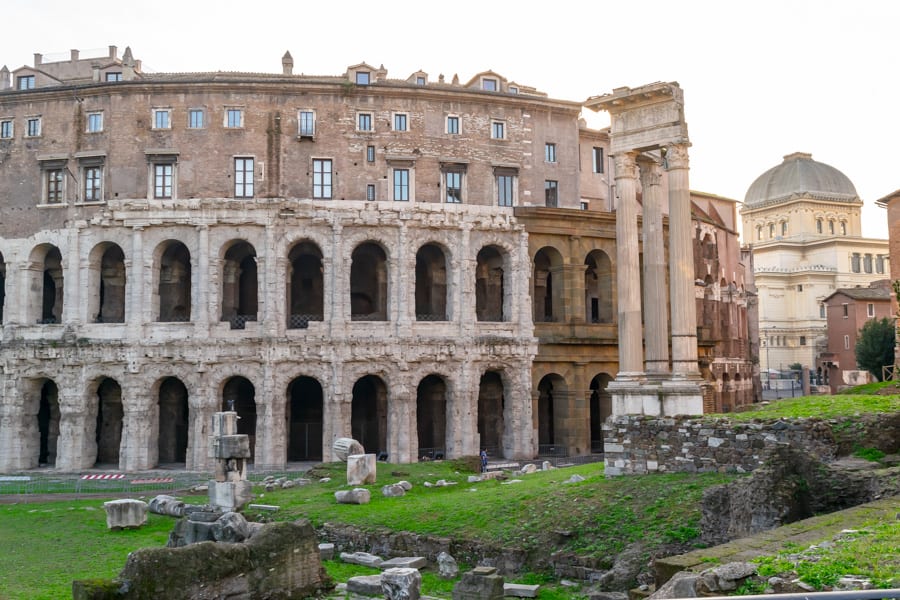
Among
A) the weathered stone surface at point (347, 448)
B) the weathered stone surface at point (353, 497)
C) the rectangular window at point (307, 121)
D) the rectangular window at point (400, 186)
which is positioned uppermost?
the rectangular window at point (307, 121)

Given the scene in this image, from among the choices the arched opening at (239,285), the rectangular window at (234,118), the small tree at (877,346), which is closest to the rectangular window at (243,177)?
the rectangular window at (234,118)

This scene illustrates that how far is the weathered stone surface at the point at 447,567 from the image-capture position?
15.6m

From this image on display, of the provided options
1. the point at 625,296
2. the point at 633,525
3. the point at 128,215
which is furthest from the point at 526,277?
the point at 633,525

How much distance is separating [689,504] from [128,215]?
2817 cm

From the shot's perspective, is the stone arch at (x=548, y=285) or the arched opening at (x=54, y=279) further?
the arched opening at (x=54, y=279)

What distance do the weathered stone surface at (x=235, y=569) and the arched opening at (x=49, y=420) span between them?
28.3 meters

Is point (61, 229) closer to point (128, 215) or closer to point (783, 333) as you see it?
point (128, 215)

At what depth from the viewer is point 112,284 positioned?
38531 millimetres

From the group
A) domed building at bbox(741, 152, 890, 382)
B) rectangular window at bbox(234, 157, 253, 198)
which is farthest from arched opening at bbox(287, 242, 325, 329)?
domed building at bbox(741, 152, 890, 382)

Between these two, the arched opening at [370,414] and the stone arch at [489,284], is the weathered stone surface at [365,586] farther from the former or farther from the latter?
the stone arch at [489,284]

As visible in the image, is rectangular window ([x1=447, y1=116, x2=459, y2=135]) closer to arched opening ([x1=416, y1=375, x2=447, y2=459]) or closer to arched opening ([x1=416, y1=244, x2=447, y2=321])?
arched opening ([x1=416, y1=244, x2=447, y2=321])

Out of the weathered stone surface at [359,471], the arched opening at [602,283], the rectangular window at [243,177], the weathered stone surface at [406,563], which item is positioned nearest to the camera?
the weathered stone surface at [406,563]

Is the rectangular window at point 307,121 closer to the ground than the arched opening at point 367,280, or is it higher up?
higher up

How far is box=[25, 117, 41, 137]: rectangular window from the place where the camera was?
124 feet
